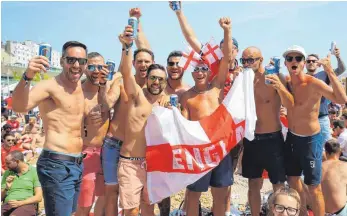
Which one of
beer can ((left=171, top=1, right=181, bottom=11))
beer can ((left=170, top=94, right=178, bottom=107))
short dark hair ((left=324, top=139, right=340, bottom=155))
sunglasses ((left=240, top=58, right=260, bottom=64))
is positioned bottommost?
short dark hair ((left=324, top=139, right=340, bottom=155))

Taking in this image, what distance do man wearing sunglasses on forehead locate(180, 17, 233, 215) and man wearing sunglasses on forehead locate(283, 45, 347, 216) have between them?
2.92 ft

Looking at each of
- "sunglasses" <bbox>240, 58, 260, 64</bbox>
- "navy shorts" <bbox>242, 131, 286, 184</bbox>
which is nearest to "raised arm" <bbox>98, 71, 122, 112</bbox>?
"sunglasses" <bbox>240, 58, 260, 64</bbox>

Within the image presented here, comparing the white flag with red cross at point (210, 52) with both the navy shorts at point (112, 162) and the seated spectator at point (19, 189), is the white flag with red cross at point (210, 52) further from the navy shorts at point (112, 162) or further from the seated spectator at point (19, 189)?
the seated spectator at point (19, 189)

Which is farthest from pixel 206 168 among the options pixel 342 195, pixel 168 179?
pixel 342 195

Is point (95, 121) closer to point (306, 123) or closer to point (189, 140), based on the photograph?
point (189, 140)

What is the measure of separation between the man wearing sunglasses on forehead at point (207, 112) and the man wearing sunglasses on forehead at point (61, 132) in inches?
62.3

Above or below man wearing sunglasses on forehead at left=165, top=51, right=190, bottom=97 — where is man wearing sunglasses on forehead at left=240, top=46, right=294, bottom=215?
below

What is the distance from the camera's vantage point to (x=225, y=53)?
4574mm

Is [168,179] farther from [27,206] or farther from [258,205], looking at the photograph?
[27,206]

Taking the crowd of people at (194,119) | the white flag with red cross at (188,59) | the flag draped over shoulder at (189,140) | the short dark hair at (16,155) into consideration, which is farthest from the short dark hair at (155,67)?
the short dark hair at (16,155)

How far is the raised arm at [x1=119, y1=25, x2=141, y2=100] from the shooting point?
12.6 feet

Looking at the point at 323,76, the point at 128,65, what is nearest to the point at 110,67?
the point at 128,65

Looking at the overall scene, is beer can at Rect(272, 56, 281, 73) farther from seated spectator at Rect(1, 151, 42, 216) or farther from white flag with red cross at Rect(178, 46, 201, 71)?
seated spectator at Rect(1, 151, 42, 216)

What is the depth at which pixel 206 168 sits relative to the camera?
14.4ft
